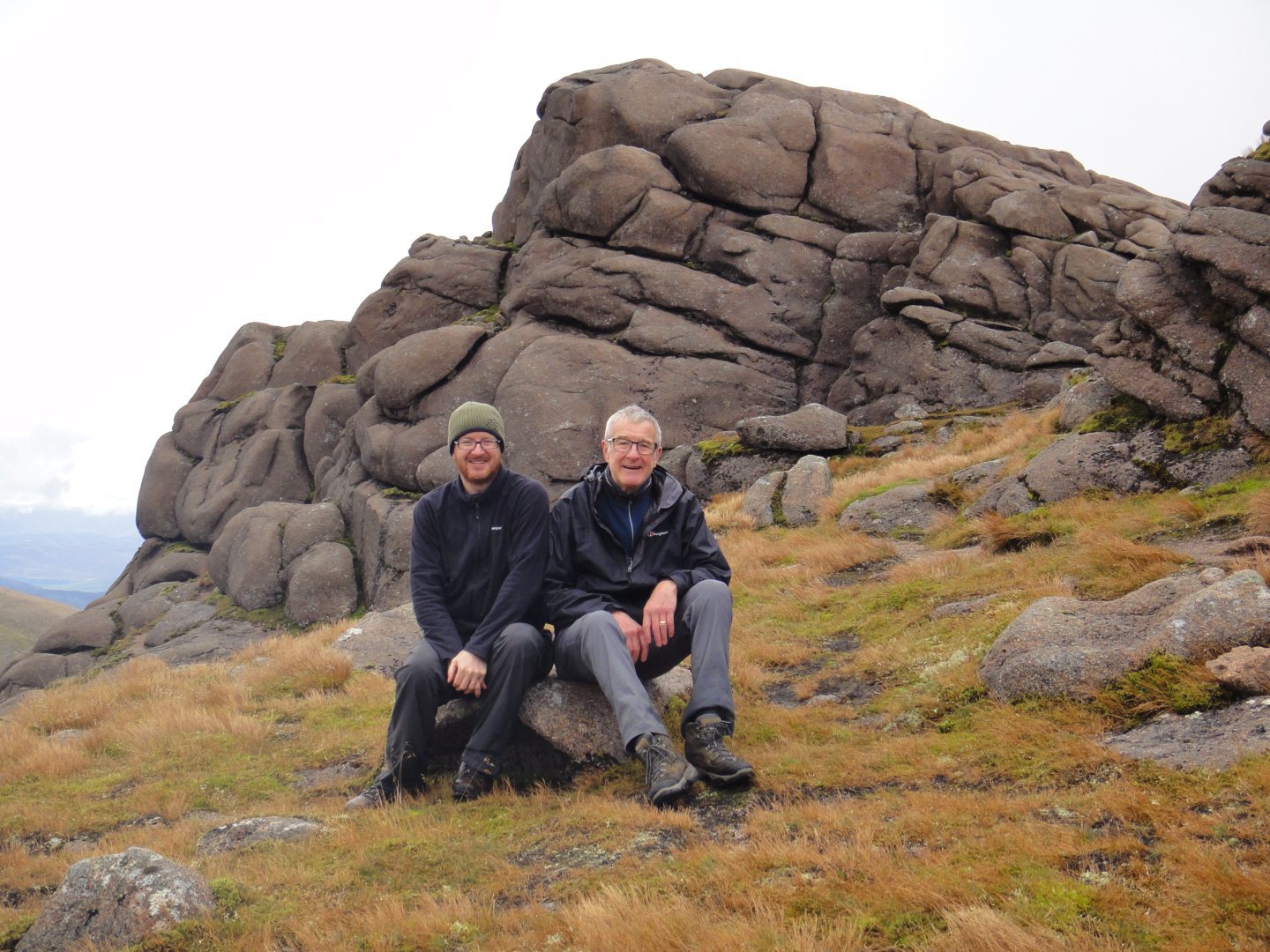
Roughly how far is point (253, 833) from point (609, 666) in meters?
3.65

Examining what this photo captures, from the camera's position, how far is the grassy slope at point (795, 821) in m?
5.21

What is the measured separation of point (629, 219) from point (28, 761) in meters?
36.2

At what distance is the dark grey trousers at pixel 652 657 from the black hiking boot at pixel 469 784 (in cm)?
135

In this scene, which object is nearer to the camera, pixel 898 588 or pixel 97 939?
pixel 97 939

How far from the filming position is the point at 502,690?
30.6ft

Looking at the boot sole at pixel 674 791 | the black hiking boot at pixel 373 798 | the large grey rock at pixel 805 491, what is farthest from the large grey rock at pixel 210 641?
the boot sole at pixel 674 791

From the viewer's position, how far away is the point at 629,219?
44031 mm

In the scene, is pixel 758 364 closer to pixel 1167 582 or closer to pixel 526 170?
pixel 526 170

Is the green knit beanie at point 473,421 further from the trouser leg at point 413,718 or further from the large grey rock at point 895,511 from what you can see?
the large grey rock at point 895,511

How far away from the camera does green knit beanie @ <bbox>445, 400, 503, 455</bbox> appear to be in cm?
979

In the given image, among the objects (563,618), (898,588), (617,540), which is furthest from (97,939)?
(898,588)

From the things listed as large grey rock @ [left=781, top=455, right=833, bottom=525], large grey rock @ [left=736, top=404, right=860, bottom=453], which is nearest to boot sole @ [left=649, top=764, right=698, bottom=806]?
large grey rock @ [left=781, top=455, right=833, bottom=525]

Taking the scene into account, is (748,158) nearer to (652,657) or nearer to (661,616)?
(652,657)

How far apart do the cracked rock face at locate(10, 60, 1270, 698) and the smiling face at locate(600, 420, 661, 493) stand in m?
23.7
